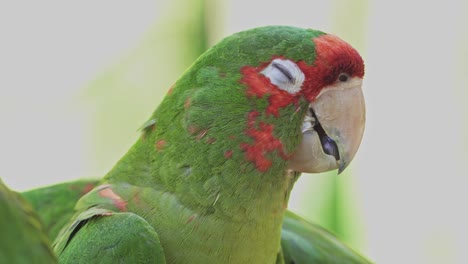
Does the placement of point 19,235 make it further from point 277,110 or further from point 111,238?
point 277,110

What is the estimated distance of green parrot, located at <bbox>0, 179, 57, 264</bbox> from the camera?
0.83 meters

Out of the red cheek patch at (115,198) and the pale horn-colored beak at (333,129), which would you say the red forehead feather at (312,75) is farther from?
the red cheek patch at (115,198)

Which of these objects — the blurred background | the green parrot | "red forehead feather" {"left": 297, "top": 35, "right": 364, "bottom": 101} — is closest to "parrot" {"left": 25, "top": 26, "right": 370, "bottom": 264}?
"red forehead feather" {"left": 297, "top": 35, "right": 364, "bottom": 101}

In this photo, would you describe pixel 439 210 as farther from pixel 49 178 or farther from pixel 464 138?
pixel 49 178

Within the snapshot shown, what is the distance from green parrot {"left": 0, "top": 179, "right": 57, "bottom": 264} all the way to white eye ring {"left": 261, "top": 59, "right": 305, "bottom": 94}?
1.51ft

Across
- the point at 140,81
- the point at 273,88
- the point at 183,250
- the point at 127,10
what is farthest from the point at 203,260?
the point at 127,10

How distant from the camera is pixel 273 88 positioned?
A: 47.2 inches

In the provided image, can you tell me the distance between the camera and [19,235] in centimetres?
86

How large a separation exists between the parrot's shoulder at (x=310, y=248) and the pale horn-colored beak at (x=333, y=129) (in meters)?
0.36

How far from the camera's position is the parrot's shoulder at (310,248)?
1.53 metres

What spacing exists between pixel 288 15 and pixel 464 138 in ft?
2.64

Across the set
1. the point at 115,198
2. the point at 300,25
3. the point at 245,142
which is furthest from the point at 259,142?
the point at 300,25

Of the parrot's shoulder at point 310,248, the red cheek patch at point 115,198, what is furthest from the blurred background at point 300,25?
the red cheek patch at point 115,198

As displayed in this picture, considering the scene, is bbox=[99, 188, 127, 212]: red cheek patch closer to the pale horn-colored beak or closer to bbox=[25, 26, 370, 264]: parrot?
bbox=[25, 26, 370, 264]: parrot
